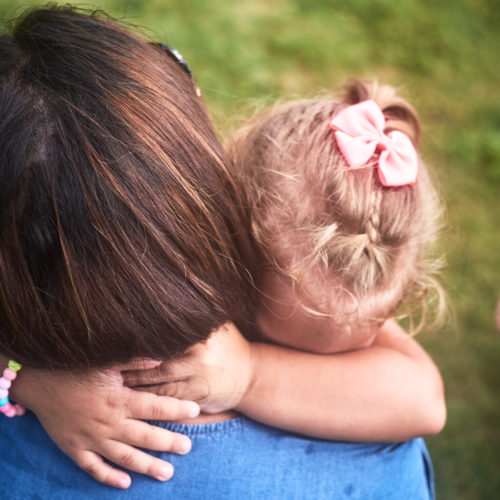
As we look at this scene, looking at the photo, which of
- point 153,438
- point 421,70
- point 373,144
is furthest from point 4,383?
point 421,70

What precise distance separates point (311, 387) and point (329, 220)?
401 mm

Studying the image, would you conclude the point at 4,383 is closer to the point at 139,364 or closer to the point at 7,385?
the point at 7,385

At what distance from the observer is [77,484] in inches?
45.6

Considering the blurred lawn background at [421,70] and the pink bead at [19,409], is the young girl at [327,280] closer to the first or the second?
the pink bead at [19,409]

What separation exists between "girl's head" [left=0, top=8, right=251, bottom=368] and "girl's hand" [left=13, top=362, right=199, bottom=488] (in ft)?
0.33

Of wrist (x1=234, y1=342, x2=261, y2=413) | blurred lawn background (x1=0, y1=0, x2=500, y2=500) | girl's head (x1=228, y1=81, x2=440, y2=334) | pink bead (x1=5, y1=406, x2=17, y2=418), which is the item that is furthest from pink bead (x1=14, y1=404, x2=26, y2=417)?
blurred lawn background (x1=0, y1=0, x2=500, y2=500)

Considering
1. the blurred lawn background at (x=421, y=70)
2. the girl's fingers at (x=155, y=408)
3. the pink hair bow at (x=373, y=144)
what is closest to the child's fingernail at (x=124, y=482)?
the girl's fingers at (x=155, y=408)

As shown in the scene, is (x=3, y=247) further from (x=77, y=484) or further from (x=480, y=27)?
(x=480, y=27)

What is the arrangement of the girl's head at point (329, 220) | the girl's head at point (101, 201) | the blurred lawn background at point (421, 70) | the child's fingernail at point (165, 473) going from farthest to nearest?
1. the blurred lawn background at point (421, 70)
2. the girl's head at point (329, 220)
3. the child's fingernail at point (165, 473)
4. the girl's head at point (101, 201)

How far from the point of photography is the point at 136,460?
1142 mm

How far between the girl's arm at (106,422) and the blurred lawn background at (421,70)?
172 cm

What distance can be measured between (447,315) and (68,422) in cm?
196

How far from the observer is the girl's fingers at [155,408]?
118 centimetres

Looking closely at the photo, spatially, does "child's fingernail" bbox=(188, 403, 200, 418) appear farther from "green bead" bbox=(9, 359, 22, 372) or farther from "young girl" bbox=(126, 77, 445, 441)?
"green bead" bbox=(9, 359, 22, 372)
